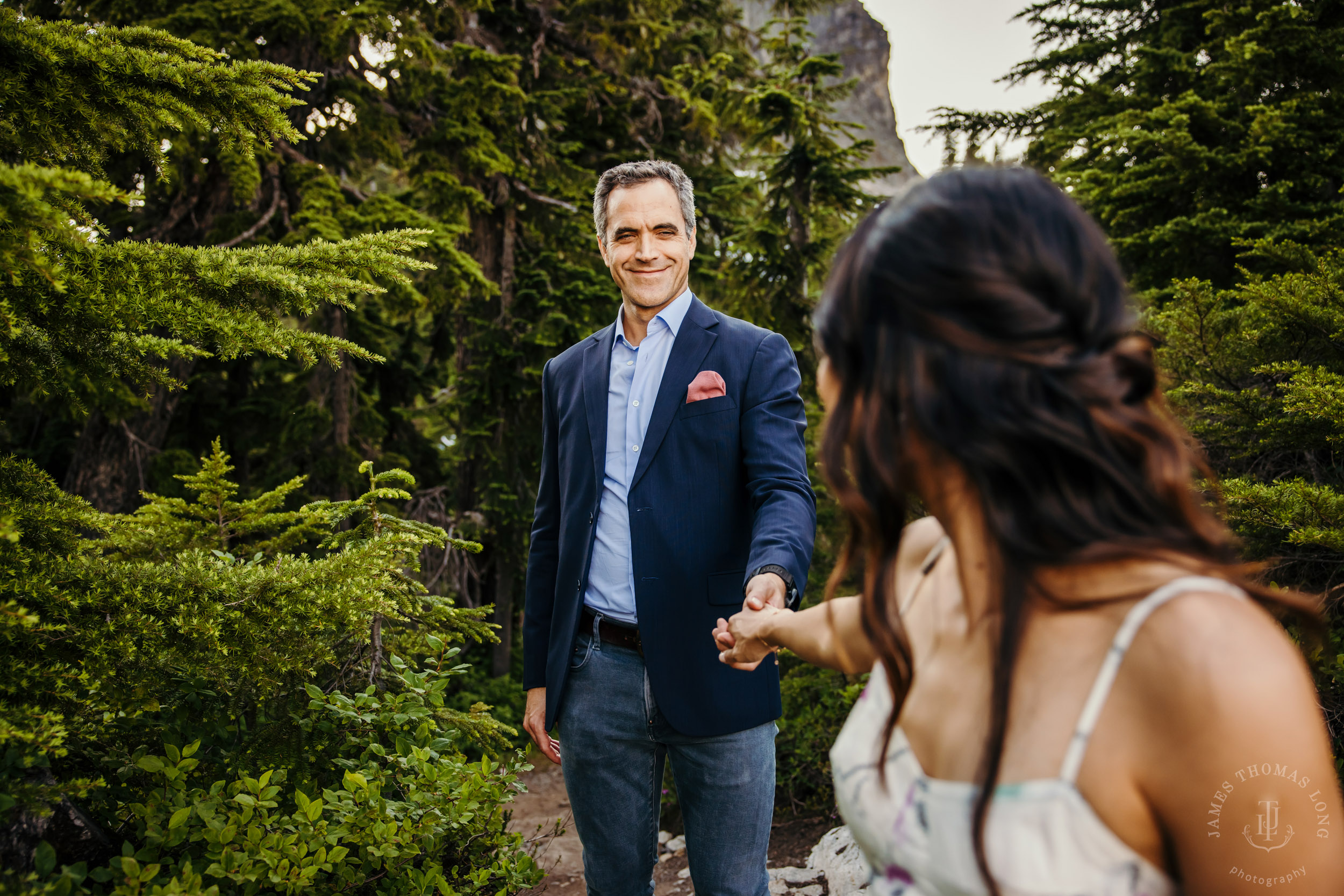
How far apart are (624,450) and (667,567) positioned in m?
0.42

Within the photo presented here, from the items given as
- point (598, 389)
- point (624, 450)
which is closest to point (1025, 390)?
point (624, 450)

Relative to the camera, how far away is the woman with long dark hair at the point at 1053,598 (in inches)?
33.0

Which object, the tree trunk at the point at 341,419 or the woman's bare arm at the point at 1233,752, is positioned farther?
the tree trunk at the point at 341,419

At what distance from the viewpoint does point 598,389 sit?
262cm

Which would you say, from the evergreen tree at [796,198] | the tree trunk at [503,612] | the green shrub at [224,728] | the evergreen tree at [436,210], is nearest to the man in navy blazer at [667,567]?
the green shrub at [224,728]

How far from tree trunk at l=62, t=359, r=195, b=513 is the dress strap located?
329 inches

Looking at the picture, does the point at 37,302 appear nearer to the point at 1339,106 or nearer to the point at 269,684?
the point at 269,684

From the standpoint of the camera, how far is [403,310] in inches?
308

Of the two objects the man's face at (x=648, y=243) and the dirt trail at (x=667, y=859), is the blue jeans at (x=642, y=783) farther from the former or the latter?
the dirt trail at (x=667, y=859)

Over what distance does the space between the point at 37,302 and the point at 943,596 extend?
2319 mm

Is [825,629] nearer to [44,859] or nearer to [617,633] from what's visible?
[617,633]

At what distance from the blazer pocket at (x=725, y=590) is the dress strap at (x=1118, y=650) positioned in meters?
1.43

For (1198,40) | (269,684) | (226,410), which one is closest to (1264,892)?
(269,684)

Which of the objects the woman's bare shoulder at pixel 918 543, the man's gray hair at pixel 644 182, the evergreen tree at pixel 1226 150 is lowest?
the woman's bare shoulder at pixel 918 543
